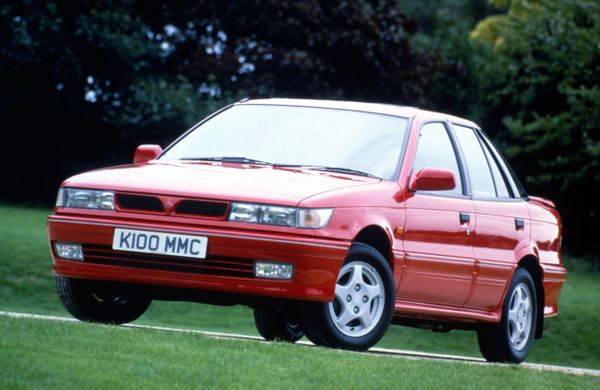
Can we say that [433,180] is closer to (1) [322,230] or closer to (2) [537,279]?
(1) [322,230]

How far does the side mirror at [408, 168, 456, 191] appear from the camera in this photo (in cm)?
1041

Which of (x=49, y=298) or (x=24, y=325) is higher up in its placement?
(x=24, y=325)

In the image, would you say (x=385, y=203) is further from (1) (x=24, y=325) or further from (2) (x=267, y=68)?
(2) (x=267, y=68)

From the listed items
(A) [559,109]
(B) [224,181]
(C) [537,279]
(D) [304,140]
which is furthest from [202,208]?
(A) [559,109]

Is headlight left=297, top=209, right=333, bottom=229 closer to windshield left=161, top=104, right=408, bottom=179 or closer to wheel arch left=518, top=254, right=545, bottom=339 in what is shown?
windshield left=161, top=104, right=408, bottom=179

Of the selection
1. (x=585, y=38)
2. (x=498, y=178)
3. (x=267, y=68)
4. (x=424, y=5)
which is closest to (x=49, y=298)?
(x=498, y=178)

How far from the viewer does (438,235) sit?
10.8 m

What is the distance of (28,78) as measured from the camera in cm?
3219

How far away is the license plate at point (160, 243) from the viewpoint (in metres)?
9.42

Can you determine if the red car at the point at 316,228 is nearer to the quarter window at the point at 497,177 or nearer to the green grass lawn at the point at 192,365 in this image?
the quarter window at the point at 497,177

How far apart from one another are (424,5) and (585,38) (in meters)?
31.8

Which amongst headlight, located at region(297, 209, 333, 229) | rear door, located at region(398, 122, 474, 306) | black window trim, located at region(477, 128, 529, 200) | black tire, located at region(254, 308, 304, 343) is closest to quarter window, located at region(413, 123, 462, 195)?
rear door, located at region(398, 122, 474, 306)

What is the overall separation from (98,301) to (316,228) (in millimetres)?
1988

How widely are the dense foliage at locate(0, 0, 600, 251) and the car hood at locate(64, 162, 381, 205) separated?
17.9m
